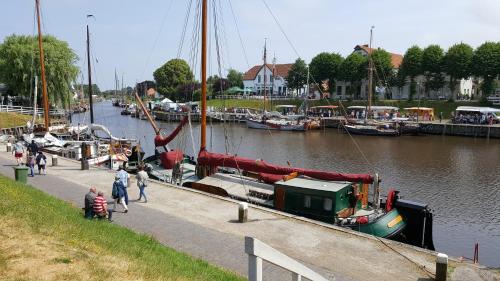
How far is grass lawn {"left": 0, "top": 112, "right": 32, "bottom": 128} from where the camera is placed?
5050 cm

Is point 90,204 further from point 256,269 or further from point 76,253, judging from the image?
point 256,269

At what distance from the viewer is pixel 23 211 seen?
452 inches

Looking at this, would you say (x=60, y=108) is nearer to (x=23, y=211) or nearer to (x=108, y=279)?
(x=23, y=211)

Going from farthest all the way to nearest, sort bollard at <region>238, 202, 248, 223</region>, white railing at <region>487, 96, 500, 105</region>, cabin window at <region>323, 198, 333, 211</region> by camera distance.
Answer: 1. white railing at <region>487, 96, 500, 105</region>
2. cabin window at <region>323, 198, 333, 211</region>
3. bollard at <region>238, 202, 248, 223</region>

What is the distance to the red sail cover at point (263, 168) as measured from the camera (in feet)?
57.7

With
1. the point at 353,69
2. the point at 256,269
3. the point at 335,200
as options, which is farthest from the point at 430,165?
the point at 353,69

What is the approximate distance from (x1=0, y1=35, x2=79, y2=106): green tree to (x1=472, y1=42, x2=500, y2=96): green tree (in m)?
67.4

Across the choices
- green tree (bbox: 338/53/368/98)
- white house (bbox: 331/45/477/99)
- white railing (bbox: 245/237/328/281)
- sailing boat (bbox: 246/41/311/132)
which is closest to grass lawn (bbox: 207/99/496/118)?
white house (bbox: 331/45/477/99)

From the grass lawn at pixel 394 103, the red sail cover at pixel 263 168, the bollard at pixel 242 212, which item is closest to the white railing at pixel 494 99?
the grass lawn at pixel 394 103

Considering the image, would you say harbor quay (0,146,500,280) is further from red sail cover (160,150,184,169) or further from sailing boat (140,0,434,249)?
red sail cover (160,150,184,169)

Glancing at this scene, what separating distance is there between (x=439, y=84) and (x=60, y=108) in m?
68.4

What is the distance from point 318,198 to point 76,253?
9786 millimetres

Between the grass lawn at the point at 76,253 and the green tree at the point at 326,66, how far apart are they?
8715cm

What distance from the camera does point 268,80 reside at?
126250mm
